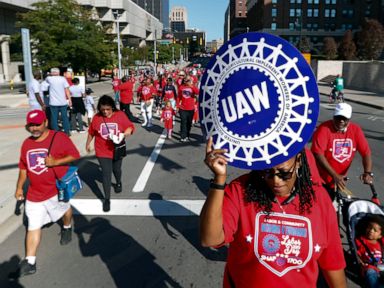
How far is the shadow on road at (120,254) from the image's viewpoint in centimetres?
405

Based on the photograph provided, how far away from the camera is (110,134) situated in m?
5.98

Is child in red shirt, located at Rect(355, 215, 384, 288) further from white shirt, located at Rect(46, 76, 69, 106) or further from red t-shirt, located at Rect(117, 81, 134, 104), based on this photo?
red t-shirt, located at Rect(117, 81, 134, 104)

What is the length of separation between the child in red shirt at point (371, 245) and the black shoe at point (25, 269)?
133 inches

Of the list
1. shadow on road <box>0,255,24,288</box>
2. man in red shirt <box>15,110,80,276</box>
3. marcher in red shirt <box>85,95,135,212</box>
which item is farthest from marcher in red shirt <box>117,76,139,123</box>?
shadow on road <box>0,255,24,288</box>

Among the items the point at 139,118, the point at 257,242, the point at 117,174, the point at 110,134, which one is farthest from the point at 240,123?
the point at 139,118

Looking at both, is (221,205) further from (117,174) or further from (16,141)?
(16,141)

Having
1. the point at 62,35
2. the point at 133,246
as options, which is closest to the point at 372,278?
the point at 133,246

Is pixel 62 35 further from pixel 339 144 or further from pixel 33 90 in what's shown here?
pixel 339 144

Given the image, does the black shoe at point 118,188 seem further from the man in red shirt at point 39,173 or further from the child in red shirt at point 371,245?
the child in red shirt at point 371,245

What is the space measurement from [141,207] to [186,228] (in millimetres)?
1175

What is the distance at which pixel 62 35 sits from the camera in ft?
125

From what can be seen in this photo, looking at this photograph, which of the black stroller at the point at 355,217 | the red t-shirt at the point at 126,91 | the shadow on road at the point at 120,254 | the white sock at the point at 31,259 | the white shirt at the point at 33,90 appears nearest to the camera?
the black stroller at the point at 355,217

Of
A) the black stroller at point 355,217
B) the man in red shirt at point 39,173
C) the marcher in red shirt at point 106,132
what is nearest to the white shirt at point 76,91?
the marcher in red shirt at point 106,132

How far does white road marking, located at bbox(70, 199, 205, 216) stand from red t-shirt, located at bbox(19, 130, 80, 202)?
1.76 m
